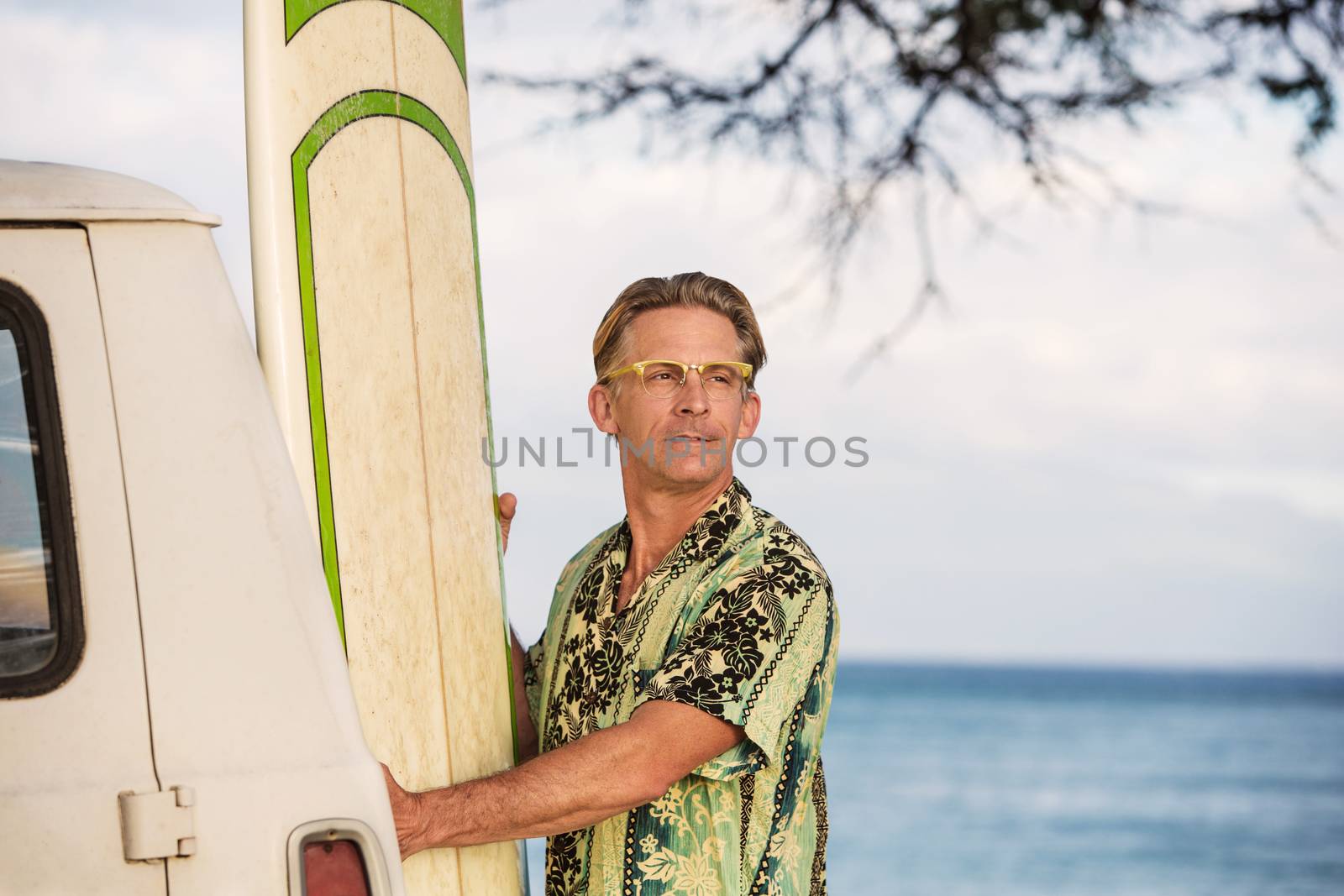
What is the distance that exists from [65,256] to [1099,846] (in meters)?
24.3

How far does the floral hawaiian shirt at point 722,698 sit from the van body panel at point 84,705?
0.90 metres

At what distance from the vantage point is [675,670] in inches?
101

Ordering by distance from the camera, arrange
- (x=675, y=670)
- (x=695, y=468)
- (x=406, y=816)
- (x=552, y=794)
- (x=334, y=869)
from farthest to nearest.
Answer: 1. (x=695, y=468)
2. (x=675, y=670)
3. (x=552, y=794)
4. (x=406, y=816)
5. (x=334, y=869)

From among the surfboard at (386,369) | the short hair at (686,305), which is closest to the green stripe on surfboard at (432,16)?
the surfboard at (386,369)

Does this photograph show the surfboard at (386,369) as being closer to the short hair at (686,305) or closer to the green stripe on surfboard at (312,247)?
the green stripe on surfboard at (312,247)

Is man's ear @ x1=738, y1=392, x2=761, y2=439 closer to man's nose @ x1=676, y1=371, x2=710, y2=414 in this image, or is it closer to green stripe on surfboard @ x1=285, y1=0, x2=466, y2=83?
man's nose @ x1=676, y1=371, x2=710, y2=414

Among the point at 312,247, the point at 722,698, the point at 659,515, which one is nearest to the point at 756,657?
the point at 722,698

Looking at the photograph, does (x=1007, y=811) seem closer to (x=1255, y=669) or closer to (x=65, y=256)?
(x=65, y=256)

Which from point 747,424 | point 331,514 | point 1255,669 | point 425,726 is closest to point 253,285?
point 331,514

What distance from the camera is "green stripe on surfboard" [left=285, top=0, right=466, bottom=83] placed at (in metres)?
2.56

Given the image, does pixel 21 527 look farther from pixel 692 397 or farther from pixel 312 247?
pixel 692 397

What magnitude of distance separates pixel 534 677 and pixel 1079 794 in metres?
28.6

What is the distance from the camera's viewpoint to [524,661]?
318 centimetres

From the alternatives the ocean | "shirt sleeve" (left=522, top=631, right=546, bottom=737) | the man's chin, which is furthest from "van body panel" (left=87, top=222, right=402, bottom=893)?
the ocean
